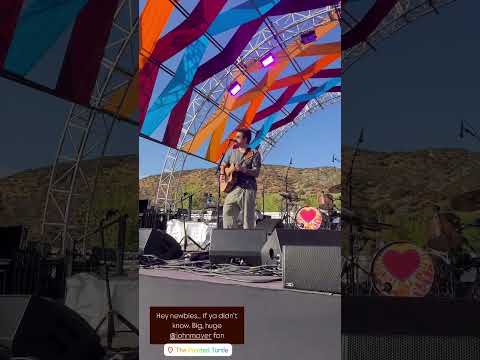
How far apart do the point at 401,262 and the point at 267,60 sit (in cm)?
108

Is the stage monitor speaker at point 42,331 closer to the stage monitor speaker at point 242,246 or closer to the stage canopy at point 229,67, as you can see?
the stage monitor speaker at point 242,246

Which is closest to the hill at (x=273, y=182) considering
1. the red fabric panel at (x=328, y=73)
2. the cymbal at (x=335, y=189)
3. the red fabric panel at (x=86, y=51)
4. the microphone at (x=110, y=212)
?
the cymbal at (x=335, y=189)

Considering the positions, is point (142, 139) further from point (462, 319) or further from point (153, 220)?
point (462, 319)

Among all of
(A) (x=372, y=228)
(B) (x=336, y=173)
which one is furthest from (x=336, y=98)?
(A) (x=372, y=228)

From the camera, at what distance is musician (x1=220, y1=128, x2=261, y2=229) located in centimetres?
169

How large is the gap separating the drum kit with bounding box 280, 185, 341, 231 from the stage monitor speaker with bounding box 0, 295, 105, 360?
3.03 ft

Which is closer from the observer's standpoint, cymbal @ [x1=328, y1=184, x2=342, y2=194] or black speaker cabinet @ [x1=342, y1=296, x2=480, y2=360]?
black speaker cabinet @ [x1=342, y1=296, x2=480, y2=360]

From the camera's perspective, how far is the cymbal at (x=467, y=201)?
6.14 ft

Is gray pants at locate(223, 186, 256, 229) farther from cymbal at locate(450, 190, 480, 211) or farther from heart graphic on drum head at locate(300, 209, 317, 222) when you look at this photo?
cymbal at locate(450, 190, 480, 211)

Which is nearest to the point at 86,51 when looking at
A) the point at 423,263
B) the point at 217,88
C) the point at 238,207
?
the point at 217,88

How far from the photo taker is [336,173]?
154 centimetres

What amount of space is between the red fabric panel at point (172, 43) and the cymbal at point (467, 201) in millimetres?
1363

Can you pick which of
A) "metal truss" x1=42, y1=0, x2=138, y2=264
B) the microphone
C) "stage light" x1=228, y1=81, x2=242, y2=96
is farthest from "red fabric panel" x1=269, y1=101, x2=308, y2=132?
the microphone

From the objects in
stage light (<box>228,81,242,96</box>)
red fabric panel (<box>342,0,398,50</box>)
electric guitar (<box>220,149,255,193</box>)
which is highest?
red fabric panel (<box>342,0,398,50</box>)
